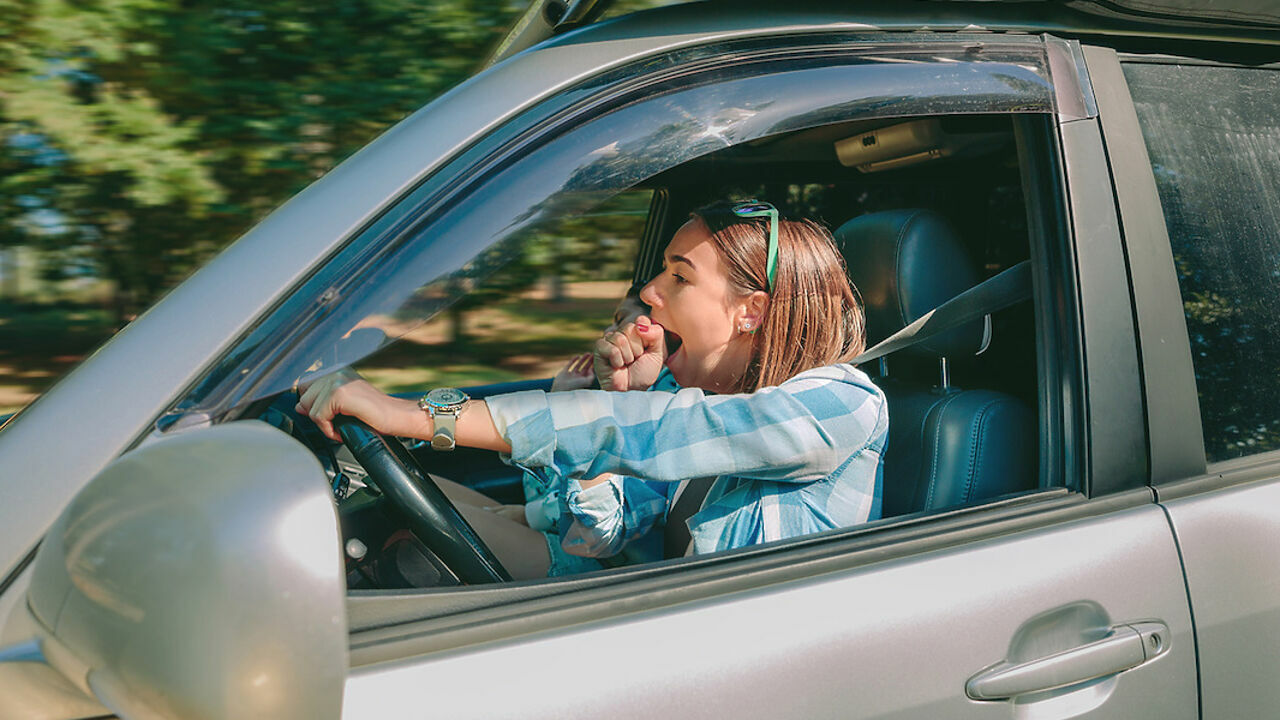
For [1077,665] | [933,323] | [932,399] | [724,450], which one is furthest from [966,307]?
[1077,665]

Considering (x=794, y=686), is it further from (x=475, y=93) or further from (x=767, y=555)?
(x=475, y=93)

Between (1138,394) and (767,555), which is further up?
(1138,394)

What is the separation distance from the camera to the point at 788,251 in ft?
5.47

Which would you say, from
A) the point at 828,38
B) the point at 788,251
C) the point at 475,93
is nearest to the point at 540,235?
the point at 475,93

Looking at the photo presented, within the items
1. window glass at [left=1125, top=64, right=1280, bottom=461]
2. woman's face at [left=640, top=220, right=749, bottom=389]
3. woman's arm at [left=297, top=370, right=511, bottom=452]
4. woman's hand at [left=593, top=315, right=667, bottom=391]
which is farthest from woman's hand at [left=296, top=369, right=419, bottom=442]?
window glass at [left=1125, top=64, right=1280, bottom=461]

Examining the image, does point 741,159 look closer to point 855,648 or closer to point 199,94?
point 855,648

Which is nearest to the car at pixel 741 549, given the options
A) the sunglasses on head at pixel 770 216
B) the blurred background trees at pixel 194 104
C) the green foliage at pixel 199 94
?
the sunglasses on head at pixel 770 216

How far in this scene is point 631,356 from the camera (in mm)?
1922

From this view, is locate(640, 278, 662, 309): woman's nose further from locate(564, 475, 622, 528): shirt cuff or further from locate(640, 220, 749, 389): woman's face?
locate(564, 475, 622, 528): shirt cuff

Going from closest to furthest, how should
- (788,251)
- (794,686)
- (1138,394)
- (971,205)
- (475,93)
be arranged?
(794,686), (475,93), (1138,394), (788,251), (971,205)

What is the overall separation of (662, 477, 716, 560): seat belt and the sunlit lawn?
3.24 m

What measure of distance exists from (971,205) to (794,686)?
1.34 metres

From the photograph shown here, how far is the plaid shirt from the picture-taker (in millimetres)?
1291

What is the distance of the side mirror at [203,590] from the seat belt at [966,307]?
113 centimetres
